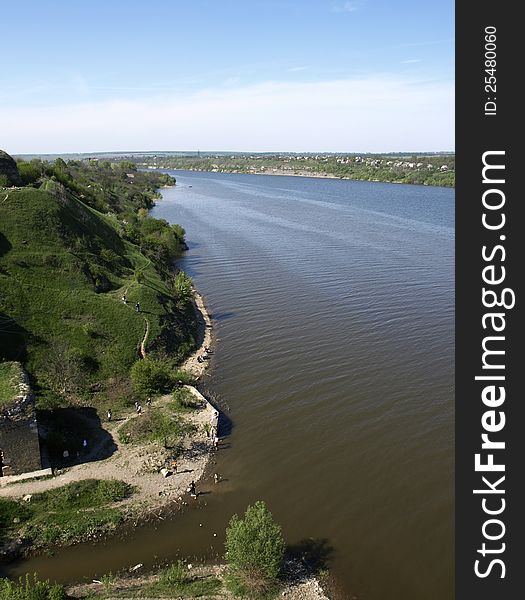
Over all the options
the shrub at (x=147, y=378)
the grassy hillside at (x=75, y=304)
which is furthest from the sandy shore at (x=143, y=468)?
the grassy hillside at (x=75, y=304)

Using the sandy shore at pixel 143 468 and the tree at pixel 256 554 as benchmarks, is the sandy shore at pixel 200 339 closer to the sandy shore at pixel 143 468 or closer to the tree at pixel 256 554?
the sandy shore at pixel 143 468

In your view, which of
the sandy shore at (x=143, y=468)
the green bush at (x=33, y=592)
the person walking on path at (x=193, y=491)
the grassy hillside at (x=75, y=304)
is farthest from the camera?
the grassy hillside at (x=75, y=304)

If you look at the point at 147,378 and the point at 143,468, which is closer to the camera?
the point at 143,468

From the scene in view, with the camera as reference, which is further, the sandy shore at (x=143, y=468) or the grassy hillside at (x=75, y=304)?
the grassy hillside at (x=75, y=304)

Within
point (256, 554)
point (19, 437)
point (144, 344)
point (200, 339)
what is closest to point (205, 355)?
point (200, 339)

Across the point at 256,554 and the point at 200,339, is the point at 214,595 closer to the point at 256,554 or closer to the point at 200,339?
the point at 256,554
